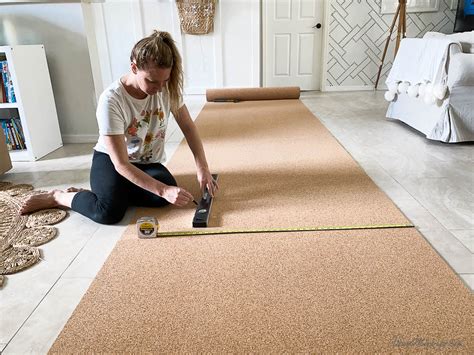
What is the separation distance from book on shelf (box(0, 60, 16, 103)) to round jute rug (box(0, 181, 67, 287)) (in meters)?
0.76

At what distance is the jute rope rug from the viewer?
0.95 metres

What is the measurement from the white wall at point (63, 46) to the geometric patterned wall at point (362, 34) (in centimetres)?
350

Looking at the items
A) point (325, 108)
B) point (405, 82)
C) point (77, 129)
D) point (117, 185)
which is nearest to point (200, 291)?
point (117, 185)

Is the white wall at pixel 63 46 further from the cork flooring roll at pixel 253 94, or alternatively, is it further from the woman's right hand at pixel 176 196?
the cork flooring roll at pixel 253 94

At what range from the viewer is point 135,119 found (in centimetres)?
158

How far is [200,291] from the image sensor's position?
3.73 feet

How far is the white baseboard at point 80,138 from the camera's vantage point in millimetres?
2836

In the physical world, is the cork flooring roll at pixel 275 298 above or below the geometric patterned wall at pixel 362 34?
below

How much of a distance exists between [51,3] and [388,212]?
247 cm

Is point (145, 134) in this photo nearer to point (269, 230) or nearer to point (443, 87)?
point (269, 230)

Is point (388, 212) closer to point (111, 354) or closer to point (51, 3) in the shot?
point (111, 354)

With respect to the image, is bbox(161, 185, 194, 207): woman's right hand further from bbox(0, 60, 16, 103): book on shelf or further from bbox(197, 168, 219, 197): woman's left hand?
bbox(0, 60, 16, 103): book on shelf

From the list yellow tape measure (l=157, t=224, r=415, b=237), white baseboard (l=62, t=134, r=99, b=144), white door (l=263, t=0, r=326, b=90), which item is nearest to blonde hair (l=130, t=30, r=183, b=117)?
yellow tape measure (l=157, t=224, r=415, b=237)

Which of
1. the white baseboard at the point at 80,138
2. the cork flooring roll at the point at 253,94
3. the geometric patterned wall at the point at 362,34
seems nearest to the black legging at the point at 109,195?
the white baseboard at the point at 80,138
